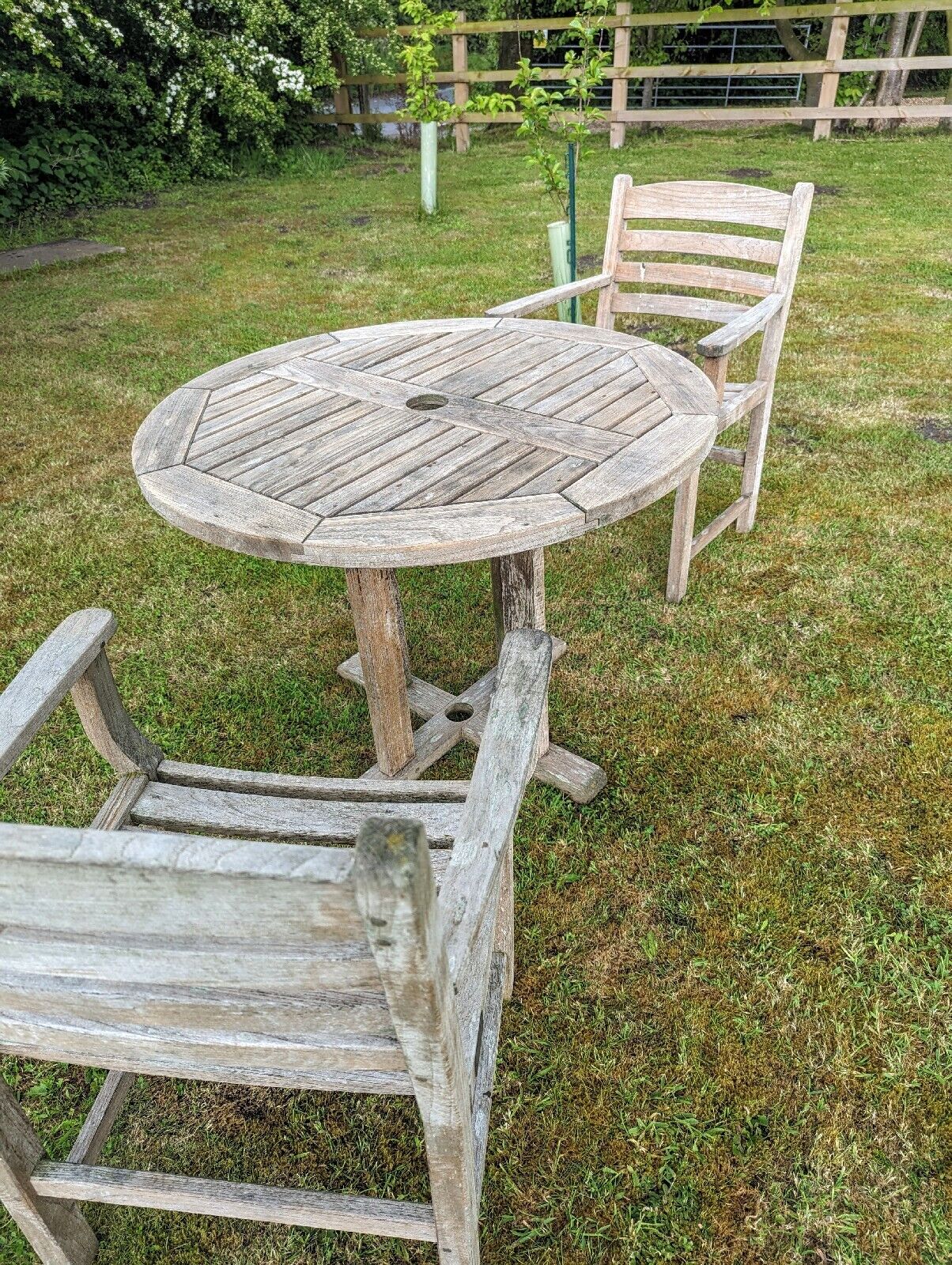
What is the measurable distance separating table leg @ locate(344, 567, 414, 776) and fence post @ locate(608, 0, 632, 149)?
9517 mm

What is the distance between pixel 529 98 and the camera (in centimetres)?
377

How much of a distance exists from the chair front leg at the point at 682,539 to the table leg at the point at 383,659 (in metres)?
1.05

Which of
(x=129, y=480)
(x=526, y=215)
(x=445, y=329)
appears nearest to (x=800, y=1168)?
(x=445, y=329)

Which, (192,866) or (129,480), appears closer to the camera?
(192,866)

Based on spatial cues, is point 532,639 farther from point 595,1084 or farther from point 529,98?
point 529,98

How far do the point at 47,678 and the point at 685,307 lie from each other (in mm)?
2381

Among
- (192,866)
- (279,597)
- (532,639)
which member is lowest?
(279,597)

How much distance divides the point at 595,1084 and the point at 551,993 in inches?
7.8

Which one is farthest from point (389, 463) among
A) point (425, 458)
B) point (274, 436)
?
point (274, 436)

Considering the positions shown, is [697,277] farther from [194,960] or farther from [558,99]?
[194,960]

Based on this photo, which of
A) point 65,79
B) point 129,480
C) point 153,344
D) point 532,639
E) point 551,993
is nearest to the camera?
point 532,639

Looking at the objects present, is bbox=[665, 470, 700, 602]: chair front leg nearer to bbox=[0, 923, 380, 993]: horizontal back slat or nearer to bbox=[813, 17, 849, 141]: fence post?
bbox=[0, 923, 380, 993]: horizontal back slat

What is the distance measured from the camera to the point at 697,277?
9.50 feet

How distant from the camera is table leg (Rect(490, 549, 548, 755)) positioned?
6.40 feet
